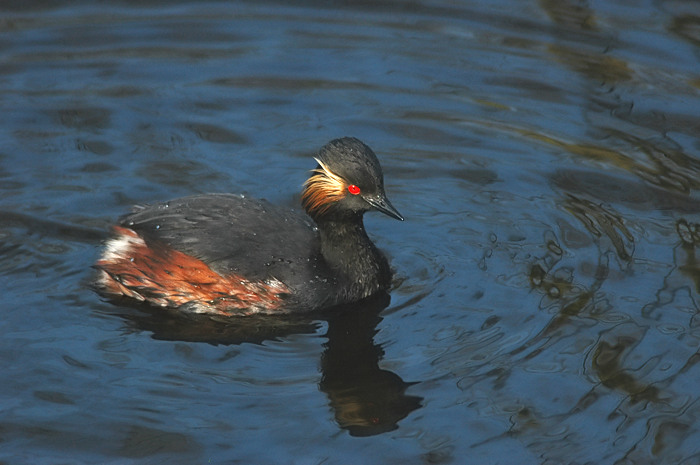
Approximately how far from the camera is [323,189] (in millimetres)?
7473

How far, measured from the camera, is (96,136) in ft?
30.8

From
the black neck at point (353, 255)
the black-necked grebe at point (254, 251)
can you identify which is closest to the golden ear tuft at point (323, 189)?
the black-necked grebe at point (254, 251)

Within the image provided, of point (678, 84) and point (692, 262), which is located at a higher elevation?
point (678, 84)

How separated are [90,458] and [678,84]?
22.4 ft

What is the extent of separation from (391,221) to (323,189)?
124 cm

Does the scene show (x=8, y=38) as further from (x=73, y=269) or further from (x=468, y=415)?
(x=468, y=415)

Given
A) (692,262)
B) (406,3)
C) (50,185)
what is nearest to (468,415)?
(692,262)

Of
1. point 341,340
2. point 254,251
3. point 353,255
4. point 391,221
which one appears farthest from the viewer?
point 391,221

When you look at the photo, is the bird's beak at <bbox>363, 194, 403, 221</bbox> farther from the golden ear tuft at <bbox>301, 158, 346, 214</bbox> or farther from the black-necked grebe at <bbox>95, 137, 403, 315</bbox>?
the golden ear tuft at <bbox>301, 158, 346, 214</bbox>

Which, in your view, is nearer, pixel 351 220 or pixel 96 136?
pixel 351 220

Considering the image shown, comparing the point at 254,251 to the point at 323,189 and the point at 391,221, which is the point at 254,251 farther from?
the point at 391,221

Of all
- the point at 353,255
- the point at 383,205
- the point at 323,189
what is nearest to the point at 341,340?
the point at 353,255

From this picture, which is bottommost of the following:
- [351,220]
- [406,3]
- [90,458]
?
[90,458]

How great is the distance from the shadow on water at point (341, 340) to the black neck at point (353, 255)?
120 millimetres
